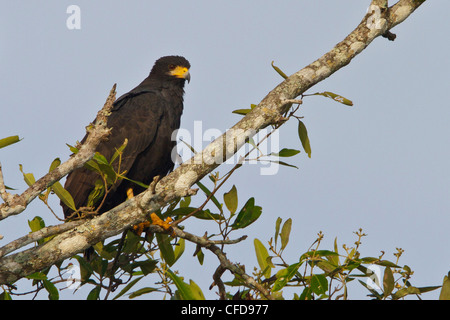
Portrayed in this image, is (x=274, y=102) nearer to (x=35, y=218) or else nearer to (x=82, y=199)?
(x=35, y=218)

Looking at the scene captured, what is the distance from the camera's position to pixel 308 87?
4414 mm

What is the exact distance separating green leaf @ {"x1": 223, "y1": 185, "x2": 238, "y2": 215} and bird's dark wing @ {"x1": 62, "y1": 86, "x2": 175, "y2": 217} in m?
1.78

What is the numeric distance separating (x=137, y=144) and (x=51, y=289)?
2177 mm

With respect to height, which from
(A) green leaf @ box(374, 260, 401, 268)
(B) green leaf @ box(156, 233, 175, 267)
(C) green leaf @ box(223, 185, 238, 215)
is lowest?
(A) green leaf @ box(374, 260, 401, 268)

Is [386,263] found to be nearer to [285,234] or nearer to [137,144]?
[285,234]

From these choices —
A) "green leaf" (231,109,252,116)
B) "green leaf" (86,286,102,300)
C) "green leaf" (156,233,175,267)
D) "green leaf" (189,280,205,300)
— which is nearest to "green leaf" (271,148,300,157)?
"green leaf" (231,109,252,116)

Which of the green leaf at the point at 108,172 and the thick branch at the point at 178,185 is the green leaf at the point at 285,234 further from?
the green leaf at the point at 108,172

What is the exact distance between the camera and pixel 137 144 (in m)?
6.18

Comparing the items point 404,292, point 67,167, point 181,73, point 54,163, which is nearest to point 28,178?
point 54,163

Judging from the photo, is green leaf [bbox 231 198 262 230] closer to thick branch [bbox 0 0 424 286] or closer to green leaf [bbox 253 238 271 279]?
green leaf [bbox 253 238 271 279]

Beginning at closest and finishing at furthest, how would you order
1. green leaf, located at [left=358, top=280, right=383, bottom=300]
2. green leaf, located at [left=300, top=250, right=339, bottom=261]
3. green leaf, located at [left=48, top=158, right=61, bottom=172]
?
green leaf, located at [left=300, top=250, right=339, bottom=261]
green leaf, located at [left=358, top=280, right=383, bottom=300]
green leaf, located at [left=48, top=158, right=61, bottom=172]

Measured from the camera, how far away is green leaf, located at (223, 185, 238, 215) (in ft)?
15.1
